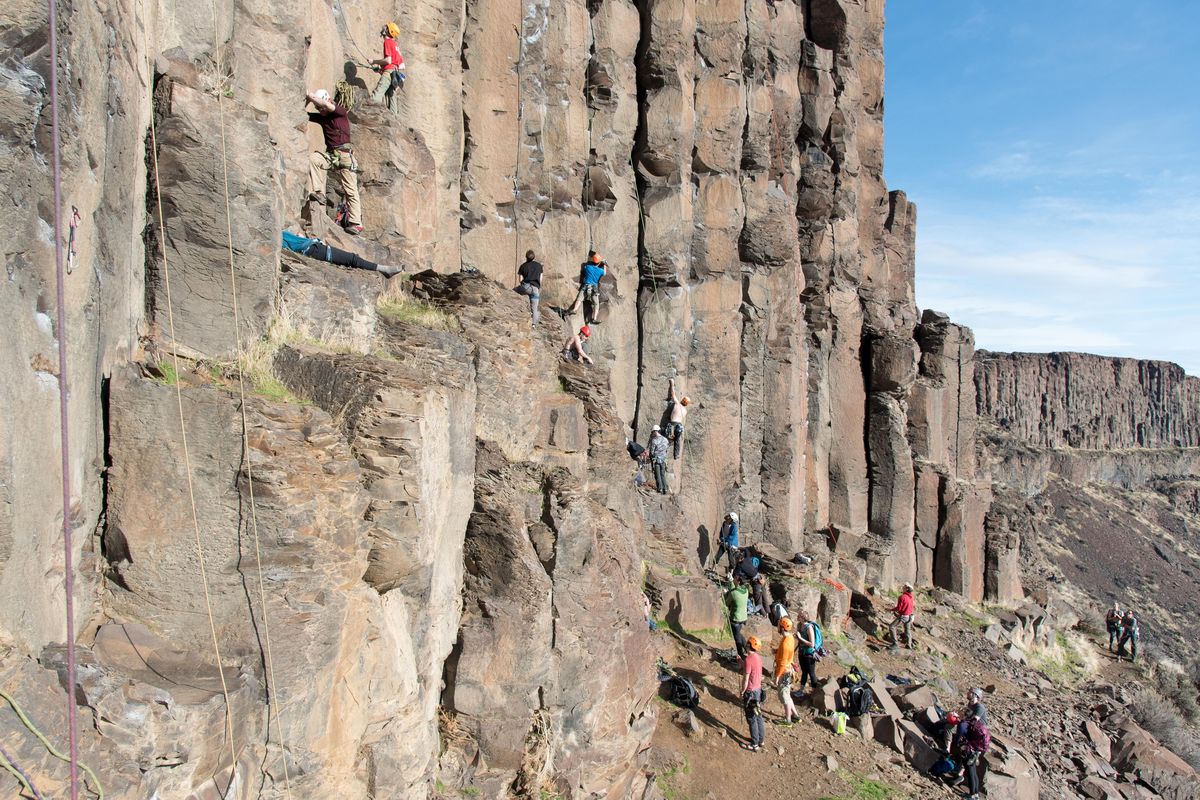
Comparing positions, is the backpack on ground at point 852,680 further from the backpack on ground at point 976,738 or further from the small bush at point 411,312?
the small bush at point 411,312

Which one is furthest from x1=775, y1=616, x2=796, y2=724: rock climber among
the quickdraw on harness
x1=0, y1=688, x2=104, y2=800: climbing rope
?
the quickdraw on harness

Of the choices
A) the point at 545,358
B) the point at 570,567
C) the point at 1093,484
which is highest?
the point at 545,358

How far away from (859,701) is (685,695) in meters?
2.91

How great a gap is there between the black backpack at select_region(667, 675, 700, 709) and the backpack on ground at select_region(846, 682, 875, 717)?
2.59m

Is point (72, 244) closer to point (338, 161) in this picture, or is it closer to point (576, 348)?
point (338, 161)

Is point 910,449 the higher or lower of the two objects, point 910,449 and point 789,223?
the lower

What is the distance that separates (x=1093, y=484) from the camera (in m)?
77.4

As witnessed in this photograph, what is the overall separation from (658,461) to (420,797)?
10.6 metres

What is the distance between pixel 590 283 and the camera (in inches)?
655

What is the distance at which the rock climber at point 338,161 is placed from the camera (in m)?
9.50

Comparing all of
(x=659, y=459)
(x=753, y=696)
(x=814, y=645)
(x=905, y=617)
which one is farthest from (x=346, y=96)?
(x=905, y=617)

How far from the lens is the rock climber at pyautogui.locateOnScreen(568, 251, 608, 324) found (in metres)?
16.5

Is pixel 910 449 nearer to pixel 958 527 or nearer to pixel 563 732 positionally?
pixel 958 527

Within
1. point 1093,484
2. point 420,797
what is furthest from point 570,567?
point 1093,484
